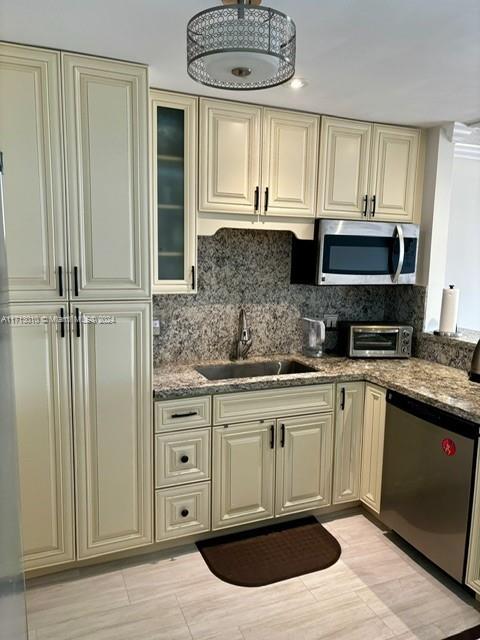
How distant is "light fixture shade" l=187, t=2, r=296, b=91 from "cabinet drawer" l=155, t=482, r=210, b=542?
2.00 m

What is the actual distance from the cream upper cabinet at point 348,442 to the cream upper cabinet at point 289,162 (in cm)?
112

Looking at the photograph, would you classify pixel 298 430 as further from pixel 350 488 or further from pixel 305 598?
pixel 305 598

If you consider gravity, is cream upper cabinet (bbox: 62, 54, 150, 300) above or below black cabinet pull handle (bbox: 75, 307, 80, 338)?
above

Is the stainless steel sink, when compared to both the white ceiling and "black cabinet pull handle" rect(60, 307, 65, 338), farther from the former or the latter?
the white ceiling

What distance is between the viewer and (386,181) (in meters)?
2.99

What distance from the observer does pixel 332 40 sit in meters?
1.80

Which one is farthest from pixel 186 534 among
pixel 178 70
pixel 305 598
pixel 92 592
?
pixel 178 70

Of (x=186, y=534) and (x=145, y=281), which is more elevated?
(x=145, y=281)

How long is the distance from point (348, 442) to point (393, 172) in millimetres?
1751

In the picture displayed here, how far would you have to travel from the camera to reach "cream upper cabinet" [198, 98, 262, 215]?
8.25ft

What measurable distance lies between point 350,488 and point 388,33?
7.89 ft

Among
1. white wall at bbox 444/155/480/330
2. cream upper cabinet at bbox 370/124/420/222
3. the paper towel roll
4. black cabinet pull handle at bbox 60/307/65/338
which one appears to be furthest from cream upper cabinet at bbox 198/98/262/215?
white wall at bbox 444/155/480/330

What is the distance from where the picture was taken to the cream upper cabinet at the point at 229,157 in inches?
99.0

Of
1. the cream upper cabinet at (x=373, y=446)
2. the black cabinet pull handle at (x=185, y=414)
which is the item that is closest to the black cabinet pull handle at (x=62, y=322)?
the black cabinet pull handle at (x=185, y=414)
